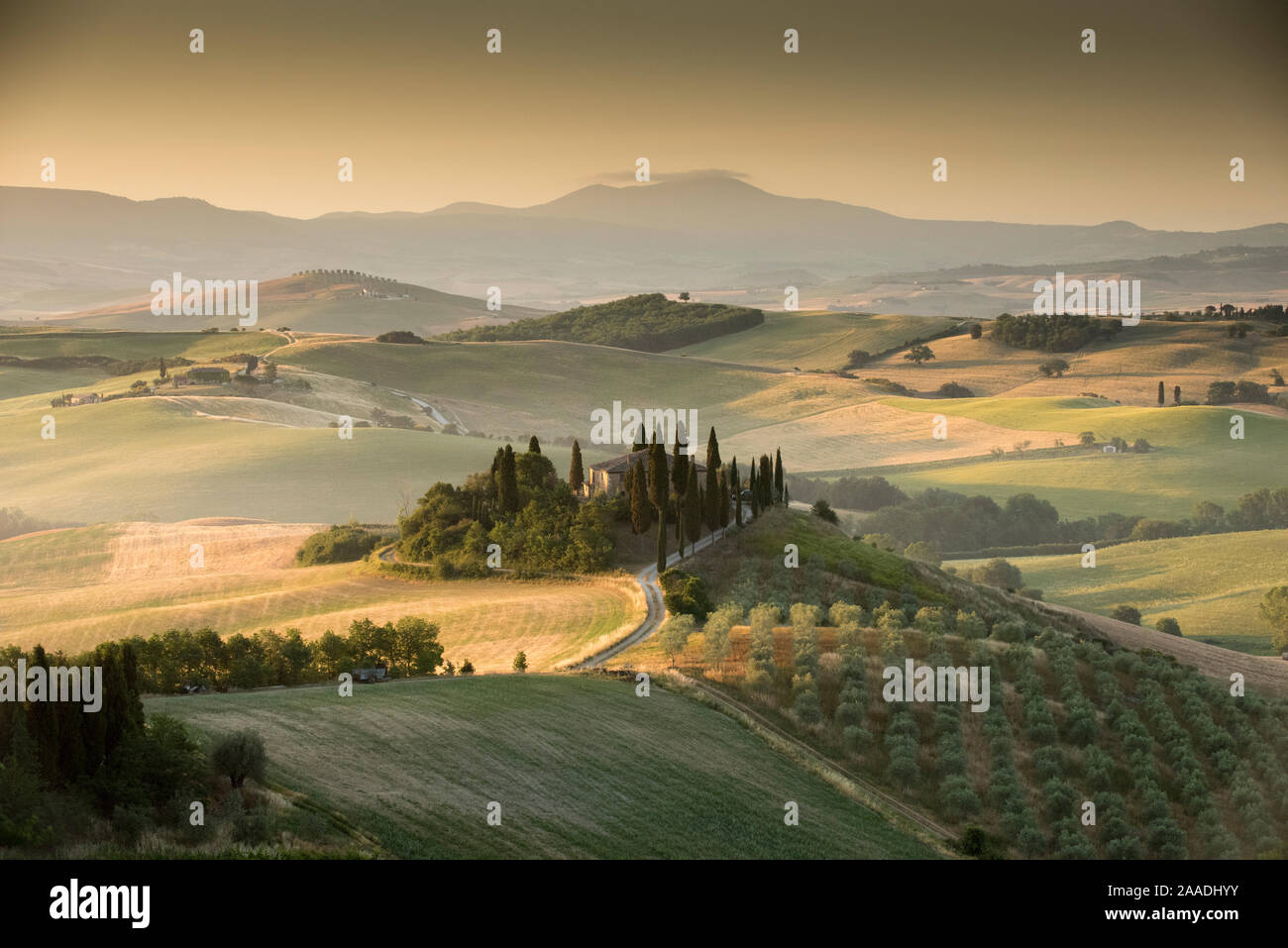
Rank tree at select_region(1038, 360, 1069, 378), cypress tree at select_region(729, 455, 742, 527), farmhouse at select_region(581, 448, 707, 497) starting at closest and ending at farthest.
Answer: cypress tree at select_region(729, 455, 742, 527) → farmhouse at select_region(581, 448, 707, 497) → tree at select_region(1038, 360, 1069, 378)

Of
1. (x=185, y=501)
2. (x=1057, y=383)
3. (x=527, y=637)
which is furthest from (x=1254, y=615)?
(x=1057, y=383)

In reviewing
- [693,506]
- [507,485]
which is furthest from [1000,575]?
[507,485]

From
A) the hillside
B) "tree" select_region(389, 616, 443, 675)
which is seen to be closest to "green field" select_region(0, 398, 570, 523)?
"tree" select_region(389, 616, 443, 675)

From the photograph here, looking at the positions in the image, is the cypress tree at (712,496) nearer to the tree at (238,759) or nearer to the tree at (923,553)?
the tree at (923,553)

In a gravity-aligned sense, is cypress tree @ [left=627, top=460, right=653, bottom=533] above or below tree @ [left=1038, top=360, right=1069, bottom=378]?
below

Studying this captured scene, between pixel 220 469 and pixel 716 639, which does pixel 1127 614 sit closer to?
pixel 716 639

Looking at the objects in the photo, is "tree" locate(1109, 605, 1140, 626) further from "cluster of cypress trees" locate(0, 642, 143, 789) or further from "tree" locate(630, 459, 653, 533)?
"cluster of cypress trees" locate(0, 642, 143, 789)
